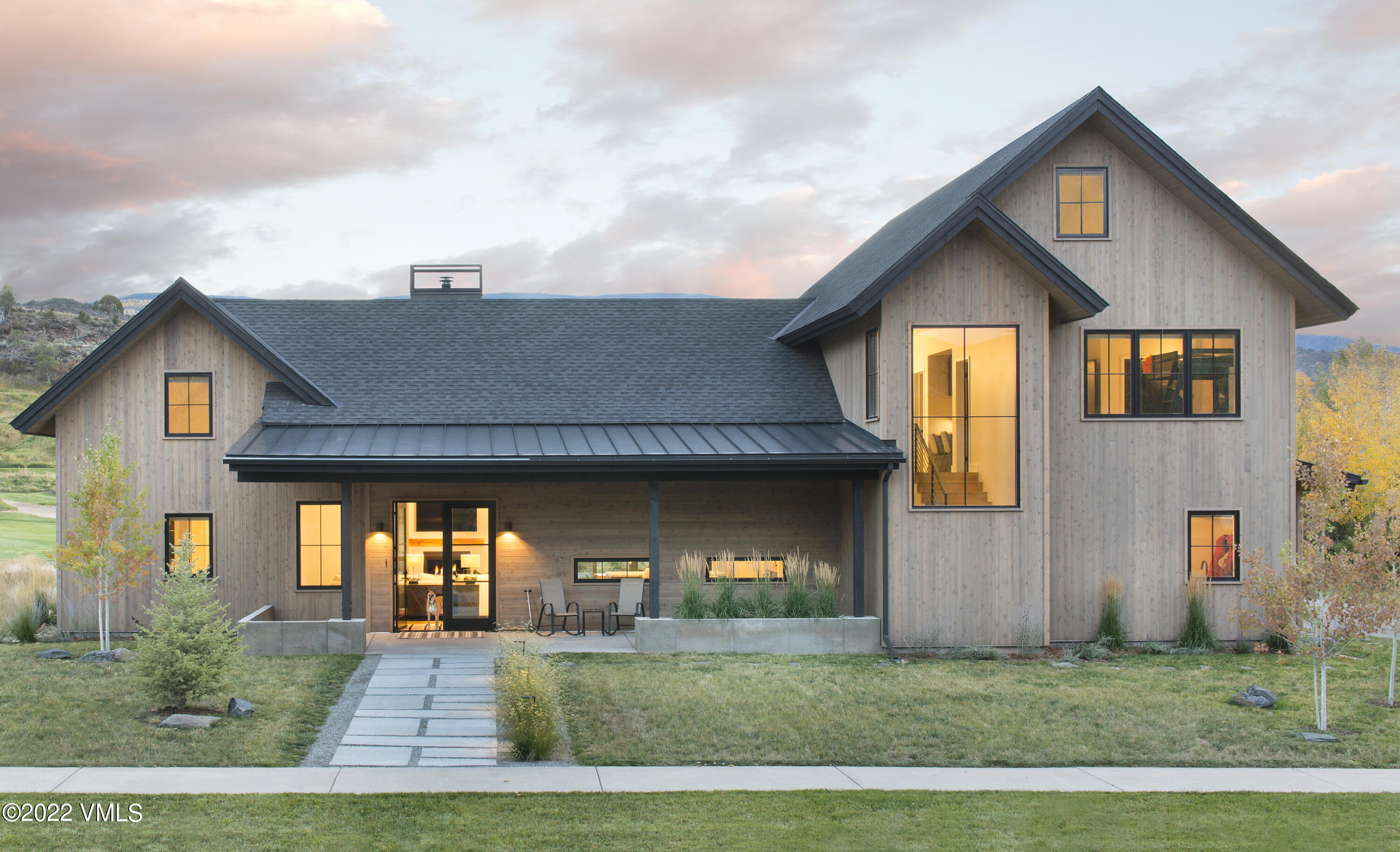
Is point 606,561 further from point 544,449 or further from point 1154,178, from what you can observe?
point 1154,178

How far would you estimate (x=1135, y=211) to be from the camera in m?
14.6

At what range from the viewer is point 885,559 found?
13367mm

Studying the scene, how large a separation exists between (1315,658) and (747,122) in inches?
784

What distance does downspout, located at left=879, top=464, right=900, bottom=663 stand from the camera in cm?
1324

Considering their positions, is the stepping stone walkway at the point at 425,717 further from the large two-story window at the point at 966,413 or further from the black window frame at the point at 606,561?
the large two-story window at the point at 966,413

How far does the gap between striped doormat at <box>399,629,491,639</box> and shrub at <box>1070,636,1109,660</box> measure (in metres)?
8.70

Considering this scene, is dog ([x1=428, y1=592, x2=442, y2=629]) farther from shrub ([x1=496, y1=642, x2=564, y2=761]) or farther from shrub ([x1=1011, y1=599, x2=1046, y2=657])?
shrub ([x1=1011, y1=599, x2=1046, y2=657])

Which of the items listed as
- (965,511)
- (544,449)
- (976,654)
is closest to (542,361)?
(544,449)

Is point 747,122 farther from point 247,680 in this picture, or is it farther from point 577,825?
point 577,825

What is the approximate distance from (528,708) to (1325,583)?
8.32 metres

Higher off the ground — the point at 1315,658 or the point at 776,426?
the point at 776,426

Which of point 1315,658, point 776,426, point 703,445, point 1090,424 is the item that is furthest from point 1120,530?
point 703,445

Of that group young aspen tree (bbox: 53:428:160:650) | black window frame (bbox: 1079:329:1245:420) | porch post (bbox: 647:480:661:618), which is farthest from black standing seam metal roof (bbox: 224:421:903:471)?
black window frame (bbox: 1079:329:1245:420)

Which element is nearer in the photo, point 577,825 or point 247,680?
point 577,825
